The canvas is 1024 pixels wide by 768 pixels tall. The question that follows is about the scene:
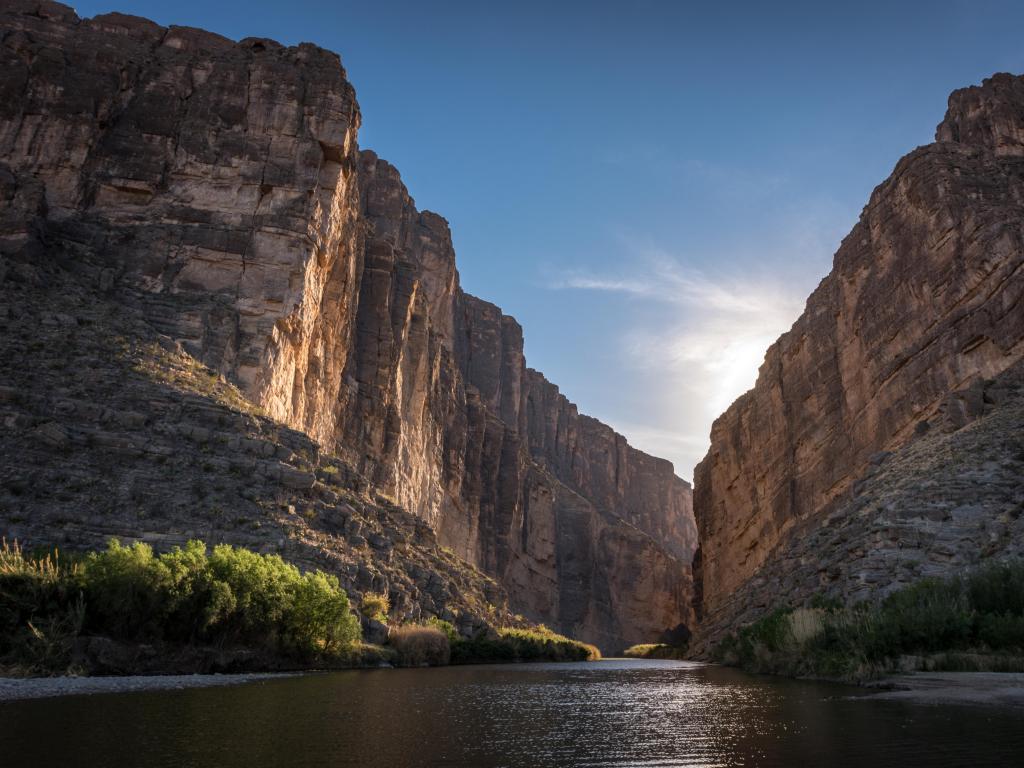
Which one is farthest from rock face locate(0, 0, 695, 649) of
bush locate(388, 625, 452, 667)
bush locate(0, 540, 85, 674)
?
bush locate(0, 540, 85, 674)

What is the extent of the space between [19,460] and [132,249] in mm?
21701

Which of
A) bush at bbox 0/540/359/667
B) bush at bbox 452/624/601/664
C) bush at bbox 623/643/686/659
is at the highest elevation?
bush at bbox 0/540/359/667

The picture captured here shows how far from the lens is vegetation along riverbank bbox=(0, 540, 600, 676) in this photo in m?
17.7

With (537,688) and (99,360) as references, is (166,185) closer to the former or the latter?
(99,360)

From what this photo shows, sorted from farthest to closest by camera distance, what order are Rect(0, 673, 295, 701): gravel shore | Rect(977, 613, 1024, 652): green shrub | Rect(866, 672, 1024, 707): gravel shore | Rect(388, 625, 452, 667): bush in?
1. Rect(388, 625, 452, 667): bush
2. Rect(977, 613, 1024, 652): green shrub
3. Rect(0, 673, 295, 701): gravel shore
4. Rect(866, 672, 1024, 707): gravel shore

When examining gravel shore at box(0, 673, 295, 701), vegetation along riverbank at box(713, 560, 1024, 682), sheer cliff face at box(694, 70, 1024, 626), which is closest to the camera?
gravel shore at box(0, 673, 295, 701)

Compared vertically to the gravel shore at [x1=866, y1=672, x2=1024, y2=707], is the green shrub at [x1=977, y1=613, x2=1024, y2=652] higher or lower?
higher

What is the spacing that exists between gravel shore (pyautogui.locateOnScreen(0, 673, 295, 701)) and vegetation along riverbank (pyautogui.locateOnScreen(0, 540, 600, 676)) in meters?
1.10

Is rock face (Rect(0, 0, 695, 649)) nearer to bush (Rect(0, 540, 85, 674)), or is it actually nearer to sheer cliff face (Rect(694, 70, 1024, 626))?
bush (Rect(0, 540, 85, 674))

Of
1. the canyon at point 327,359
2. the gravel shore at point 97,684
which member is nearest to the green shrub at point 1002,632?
the canyon at point 327,359

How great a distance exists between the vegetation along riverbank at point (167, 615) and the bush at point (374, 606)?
10.3 feet

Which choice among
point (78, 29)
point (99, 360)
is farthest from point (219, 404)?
point (78, 29)

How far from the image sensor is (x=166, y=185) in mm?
49688

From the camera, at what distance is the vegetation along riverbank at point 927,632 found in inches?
616
